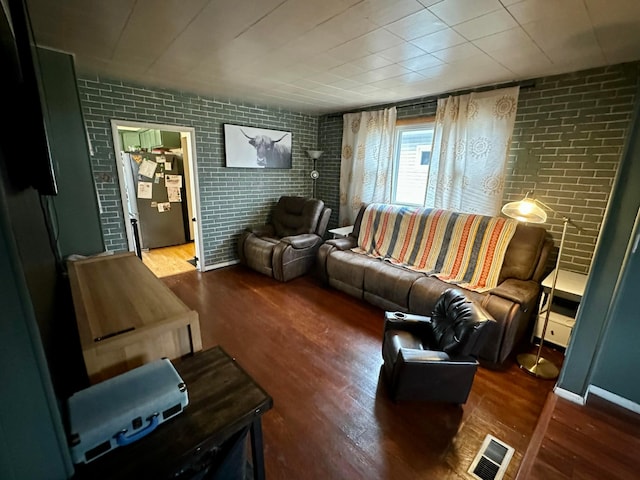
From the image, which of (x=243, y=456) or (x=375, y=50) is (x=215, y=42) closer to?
(x=375, y=50)

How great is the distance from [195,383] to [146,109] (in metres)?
3.34

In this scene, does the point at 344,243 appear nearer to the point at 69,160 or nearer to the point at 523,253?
the point at 523,253

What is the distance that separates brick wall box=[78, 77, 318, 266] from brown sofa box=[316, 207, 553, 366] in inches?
61.8

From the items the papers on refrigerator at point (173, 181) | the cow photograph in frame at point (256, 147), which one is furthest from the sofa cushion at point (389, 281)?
the papers on refrigerator at point (173, 181)

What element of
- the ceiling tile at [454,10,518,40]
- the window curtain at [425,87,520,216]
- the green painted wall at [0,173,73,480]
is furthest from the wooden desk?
the window curtain at [425,87,520,216]

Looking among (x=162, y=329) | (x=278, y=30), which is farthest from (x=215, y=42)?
(x=162, y=329)

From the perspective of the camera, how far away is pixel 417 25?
5.65ft

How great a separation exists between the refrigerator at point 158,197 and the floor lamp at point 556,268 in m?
4.88

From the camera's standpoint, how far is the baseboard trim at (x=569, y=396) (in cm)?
187

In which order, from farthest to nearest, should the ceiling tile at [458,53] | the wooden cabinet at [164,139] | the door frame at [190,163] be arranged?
the wooden cabinet at [164,139], the door frame at [190,163], the ceiling tile at [458,53]

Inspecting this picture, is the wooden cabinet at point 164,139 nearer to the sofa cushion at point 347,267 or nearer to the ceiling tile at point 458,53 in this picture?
the sofa cushion at point 347,267

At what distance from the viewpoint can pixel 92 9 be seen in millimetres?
1594

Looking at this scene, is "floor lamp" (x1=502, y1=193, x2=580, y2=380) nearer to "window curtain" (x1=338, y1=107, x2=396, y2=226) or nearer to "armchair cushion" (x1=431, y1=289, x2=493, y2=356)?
"armchair cushion" (x1=431, y1=289, x2=493, y2=356)

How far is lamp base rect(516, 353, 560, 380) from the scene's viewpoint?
215cm
